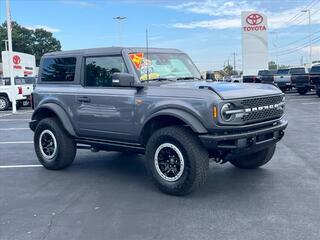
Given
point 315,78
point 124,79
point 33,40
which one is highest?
point 33,40

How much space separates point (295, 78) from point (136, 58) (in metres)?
22.1

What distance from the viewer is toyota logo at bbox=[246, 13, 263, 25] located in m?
37.7

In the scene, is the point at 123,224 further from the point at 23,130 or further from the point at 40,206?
the point at 23,130

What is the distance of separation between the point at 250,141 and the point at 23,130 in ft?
31.6

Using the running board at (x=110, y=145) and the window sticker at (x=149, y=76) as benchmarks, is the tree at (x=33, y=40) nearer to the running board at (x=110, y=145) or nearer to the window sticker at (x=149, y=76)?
the running board at (x=110, y=145)

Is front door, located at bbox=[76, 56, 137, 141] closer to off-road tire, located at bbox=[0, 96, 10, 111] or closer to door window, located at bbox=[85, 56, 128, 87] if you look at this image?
door window, located at bbox=[85, 56, 128, 87]

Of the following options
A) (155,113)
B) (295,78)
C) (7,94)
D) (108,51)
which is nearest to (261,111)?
(155,113)

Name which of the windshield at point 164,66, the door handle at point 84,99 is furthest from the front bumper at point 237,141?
the door handle at point 84,99

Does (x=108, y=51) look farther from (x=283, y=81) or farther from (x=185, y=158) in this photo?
(x=283, y=81)

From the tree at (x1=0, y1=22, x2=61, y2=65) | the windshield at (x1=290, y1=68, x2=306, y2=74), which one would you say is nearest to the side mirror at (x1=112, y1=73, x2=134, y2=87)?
the windshield at (x1=290, y1=68, x2=306, y2=74)

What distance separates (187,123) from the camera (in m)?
5.48

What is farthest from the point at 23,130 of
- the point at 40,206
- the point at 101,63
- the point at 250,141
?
the point at 250,141

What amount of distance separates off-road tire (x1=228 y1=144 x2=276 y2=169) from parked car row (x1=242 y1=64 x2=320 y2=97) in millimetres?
17444

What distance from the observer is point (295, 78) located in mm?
26891
